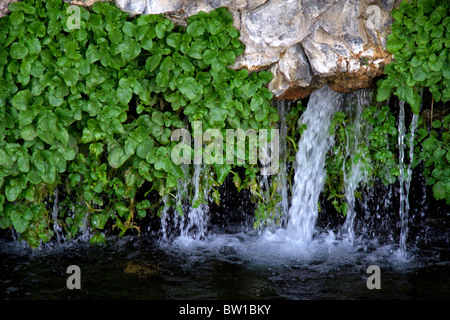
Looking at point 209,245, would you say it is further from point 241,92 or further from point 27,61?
point 27,61

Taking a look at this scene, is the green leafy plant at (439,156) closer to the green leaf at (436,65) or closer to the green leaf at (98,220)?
the green leaf at (436,65)

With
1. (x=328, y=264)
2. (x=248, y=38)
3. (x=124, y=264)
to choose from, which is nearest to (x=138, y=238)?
(x=124, y=264)

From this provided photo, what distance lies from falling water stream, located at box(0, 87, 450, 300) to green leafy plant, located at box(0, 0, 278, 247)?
1.35 feet

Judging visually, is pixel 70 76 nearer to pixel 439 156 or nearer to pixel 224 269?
pixel 224 269

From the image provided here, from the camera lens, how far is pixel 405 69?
3.35m

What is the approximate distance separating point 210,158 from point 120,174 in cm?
75

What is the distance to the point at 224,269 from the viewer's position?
3.46m

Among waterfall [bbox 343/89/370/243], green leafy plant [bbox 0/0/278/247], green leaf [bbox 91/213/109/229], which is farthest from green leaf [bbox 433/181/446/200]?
green leaf [bbox 91/213/109/229]

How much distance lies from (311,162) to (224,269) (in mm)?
1170

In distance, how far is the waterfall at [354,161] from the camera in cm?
389

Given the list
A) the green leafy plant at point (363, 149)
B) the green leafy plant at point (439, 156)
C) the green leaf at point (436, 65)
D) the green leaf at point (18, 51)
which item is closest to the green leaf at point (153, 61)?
the green leaf at point (18, 51)

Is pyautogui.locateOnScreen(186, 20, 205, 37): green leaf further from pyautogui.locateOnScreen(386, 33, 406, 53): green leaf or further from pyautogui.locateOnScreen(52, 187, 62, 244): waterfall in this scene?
pyautogui.locateOnScreen(52, 187, 62, 244): waterfall

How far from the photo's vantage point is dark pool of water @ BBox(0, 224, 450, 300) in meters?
3.09

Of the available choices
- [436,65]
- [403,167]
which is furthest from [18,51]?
[403,167]
